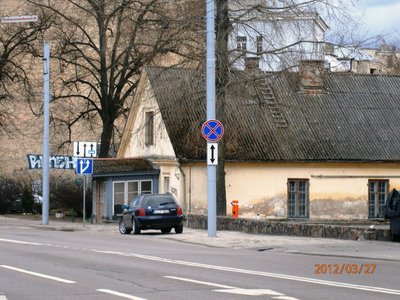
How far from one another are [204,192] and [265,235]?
1350 cm

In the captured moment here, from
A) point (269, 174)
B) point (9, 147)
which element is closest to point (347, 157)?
point (269, 174)

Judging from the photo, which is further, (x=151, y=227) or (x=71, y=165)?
(x=71, y=165)

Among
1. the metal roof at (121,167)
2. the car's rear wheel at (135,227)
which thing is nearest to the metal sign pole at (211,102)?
the car's rear wheel at (135,227)

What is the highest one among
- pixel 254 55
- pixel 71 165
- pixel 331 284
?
pixel 254 55

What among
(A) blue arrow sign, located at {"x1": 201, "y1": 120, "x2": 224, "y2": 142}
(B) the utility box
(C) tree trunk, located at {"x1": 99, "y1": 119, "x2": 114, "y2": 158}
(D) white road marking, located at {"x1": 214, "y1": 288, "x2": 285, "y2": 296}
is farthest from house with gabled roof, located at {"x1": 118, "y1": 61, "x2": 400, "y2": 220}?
(D) white road marking, located at {"x1": 214, "y1": 288, "x2": 285, "y2": 296}

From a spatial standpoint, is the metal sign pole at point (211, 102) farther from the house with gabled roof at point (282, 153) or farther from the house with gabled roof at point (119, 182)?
the house with gabled roof at point (119, 182)

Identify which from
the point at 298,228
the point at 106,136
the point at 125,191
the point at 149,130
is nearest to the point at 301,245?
A: the point at 298,228

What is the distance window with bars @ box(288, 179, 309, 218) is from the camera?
44375mm

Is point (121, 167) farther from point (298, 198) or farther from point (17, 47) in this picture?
point (17, 47)

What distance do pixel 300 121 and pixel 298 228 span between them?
1795 centimetres

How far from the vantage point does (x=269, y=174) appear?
145 feet

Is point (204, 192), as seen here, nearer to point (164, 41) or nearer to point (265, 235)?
point (164, 41)

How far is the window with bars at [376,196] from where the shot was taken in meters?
45.0

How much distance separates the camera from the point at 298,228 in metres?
29.0
